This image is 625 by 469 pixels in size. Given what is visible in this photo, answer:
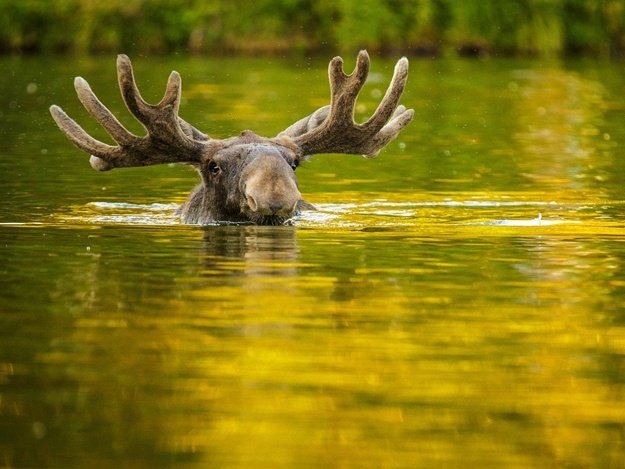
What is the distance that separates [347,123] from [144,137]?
157 centimetres

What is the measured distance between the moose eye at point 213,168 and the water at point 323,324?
45 cm

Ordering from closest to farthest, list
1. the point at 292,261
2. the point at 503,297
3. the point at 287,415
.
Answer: the point at 287,415 → the point at 503,297 → the point at 292,261

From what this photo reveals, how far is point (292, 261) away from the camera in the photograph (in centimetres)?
1242

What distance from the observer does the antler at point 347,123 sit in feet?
48.4

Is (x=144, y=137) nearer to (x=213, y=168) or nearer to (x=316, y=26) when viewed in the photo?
(x=213, y=168)

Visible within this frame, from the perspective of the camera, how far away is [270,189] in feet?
45.1

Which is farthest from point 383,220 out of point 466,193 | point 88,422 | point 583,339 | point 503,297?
point 88,422

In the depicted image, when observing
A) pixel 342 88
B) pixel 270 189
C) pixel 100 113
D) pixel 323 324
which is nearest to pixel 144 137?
pixel 100 113

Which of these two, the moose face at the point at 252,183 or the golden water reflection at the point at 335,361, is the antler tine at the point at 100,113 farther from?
the golden water reflection at the point at 335,361

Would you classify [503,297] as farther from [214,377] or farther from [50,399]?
[50,399]

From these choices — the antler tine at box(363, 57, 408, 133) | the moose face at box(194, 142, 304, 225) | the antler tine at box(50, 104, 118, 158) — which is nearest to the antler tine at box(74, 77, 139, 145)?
the antler tine at box(50, 104, 118, 158)

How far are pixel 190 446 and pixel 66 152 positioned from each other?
17.0m

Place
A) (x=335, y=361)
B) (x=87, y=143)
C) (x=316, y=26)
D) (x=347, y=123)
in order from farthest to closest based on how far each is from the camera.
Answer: (x=316, y=26)
(x=347, y=123)
(x=87, y=143)
(x=335, y=361)

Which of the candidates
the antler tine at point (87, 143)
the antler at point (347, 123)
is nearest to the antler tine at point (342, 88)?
the antler at point (347, 123)
